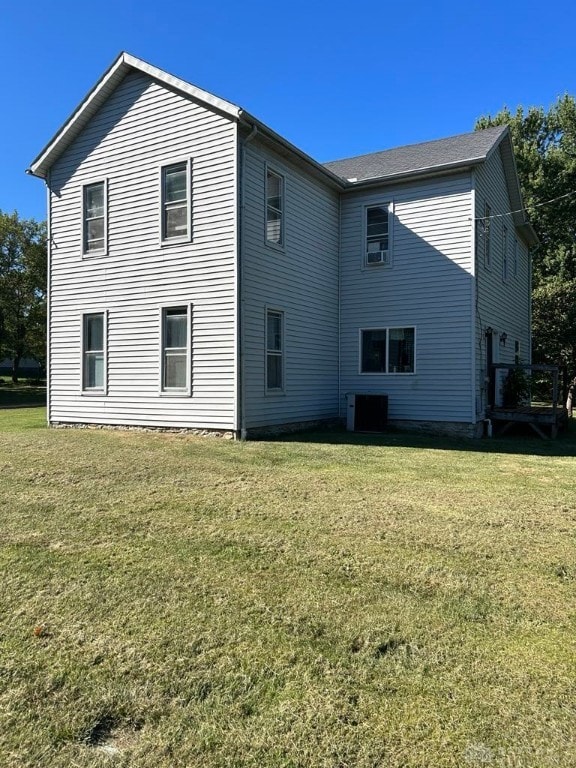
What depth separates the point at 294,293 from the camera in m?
11.6

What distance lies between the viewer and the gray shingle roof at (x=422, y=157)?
12.0m

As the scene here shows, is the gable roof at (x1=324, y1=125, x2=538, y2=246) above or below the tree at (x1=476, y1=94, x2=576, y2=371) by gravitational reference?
below

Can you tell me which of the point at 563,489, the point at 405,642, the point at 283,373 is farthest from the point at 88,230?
the point at 405,642

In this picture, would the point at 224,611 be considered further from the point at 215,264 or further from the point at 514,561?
the point at 215,264

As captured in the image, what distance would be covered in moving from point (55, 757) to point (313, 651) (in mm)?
1246

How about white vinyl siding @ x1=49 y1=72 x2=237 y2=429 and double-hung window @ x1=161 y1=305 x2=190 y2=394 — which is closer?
white vinyl siding @ x1=49 y1=72 x2=237 y2=429

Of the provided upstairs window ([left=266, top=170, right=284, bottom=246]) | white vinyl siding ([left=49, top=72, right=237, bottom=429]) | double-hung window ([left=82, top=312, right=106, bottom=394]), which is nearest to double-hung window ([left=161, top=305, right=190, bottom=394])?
white vinyl siding ([left=49, top=72, right=237, bottom=429])

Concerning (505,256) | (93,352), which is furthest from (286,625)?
(505,256)

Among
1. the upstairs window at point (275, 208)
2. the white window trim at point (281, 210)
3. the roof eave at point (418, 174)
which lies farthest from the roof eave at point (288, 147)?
the upstairs window at point (275, 208)

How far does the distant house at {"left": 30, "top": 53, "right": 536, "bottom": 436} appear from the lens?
33.6 ft

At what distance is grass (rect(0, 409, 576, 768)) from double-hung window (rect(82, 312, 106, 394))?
5.97 meters

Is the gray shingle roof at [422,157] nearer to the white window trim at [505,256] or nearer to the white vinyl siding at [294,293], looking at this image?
the white vinyl siding at [294,293]

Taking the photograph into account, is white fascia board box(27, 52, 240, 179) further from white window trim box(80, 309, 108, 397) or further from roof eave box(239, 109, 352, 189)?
white window trim box(80, 309, 108, 397)

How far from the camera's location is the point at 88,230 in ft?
39.8
